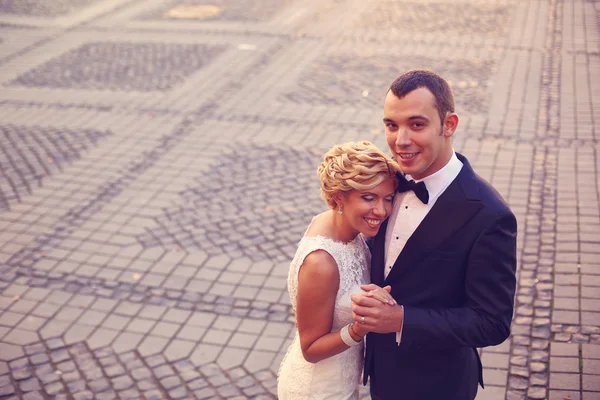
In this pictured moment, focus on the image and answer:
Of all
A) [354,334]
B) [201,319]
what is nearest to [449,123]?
[354,334]

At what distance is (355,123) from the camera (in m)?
9.59

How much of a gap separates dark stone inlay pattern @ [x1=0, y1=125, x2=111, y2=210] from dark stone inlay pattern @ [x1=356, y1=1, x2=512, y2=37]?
690 centimetres

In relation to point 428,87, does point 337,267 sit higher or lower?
lower

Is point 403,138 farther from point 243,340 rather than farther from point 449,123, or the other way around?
point 243,340

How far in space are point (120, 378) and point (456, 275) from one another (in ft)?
10.7

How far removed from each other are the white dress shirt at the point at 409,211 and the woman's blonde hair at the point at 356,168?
0.15 meters

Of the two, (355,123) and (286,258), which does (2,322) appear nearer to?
(286,258)

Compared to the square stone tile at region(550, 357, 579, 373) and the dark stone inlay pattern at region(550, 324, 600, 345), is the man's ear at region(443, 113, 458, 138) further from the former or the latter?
the dark stone inlay pattern at region(550, 324, 600, 345)

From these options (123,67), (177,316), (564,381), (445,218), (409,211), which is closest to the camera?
(445,218)

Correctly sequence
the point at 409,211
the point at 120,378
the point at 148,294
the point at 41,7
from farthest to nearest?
1. the point at 41,7
2. the point at 148,294
3. the point at 120,378
4. the point at 409,211

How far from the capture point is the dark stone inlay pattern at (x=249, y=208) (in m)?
6.95

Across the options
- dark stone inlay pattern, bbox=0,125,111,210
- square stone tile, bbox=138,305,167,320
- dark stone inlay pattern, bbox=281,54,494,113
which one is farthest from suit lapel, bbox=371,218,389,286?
dark stone inlay pattern, bbox=281,54,494,113

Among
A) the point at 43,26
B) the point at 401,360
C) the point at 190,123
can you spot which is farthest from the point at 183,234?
the point at 43,26

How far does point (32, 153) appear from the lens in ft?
29.9
